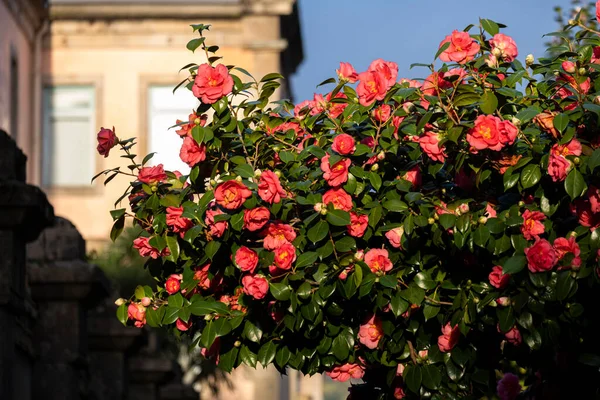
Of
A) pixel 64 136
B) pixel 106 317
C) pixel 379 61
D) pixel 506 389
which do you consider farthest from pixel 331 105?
pixel 64 136

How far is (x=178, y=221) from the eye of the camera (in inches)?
335

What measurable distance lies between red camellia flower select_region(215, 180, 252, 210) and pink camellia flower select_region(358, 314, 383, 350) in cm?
110

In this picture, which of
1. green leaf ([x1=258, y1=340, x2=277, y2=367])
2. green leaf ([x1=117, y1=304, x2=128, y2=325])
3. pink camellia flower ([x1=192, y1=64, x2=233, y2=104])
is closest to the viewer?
pink camellia flower ([x1=192, y1=64, x2=233, y2=104])

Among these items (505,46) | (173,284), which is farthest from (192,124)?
(505,46)

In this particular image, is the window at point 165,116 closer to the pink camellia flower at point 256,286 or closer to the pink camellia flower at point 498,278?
the pink camellia flower at point 256,286

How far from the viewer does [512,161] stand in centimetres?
801

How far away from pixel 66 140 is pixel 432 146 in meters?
29.9

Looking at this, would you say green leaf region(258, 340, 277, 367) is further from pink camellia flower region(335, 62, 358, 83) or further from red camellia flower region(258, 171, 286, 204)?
pink camellia flower region(335, 62, 358, 83)

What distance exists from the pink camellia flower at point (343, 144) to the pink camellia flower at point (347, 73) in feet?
2.34

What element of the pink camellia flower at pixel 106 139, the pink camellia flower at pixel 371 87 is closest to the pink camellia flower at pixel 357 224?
the pink camellia flower at pixel 371 87

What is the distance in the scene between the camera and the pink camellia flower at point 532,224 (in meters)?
7.93

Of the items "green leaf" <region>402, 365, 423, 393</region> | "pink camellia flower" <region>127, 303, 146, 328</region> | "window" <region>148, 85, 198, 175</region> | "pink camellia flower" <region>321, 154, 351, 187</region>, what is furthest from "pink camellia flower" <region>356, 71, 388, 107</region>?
"window" <region>148, 85, 198, 175</region>

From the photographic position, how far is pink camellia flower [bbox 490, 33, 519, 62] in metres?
8.44

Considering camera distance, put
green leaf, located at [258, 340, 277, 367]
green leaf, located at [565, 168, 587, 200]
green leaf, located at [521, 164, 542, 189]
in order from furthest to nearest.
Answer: green leaf, located at [258, 340, 277, 367] < green leaf, located at [521, 164, 542, 189] < green leaf, located at [565, 168, 587, 200]
